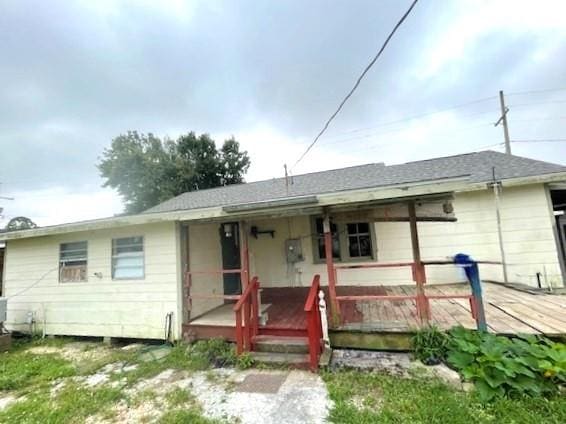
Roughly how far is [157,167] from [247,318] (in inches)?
772

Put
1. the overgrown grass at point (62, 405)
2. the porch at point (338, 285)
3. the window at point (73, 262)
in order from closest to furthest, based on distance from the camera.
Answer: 1. the overgrown grass at point (62, 405)
2. the porch at point (338, 285)
3. the window at point (73, 262)

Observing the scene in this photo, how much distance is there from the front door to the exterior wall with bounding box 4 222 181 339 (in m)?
1.70

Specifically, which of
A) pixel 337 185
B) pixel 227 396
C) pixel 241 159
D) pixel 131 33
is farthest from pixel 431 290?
pixel 241 159

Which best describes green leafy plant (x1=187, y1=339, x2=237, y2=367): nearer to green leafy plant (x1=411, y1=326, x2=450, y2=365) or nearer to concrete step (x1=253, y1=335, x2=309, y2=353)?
concrete step (x1=253, y1=335, x2=309, y2=353)

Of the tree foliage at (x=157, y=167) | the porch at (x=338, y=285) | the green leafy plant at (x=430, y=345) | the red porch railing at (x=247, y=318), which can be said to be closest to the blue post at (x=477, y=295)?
the porch at (x=338, y=285)

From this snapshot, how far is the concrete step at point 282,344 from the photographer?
4.08 metres

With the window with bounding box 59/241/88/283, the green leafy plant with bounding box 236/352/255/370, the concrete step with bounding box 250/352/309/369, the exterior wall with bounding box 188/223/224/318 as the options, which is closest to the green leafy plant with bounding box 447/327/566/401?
the concrete step with bounding box 250/352/309/369

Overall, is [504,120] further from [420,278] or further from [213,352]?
[213,352]

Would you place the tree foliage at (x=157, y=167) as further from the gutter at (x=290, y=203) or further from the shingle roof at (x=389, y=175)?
the gutter at (x=290, y=203)

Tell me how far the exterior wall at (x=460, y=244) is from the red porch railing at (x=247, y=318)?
249 centimetres

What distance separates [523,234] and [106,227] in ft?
28.6

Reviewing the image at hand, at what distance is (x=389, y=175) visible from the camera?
7371mm

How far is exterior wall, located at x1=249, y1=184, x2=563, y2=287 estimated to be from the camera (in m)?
5.81

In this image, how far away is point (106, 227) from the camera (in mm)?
5434
